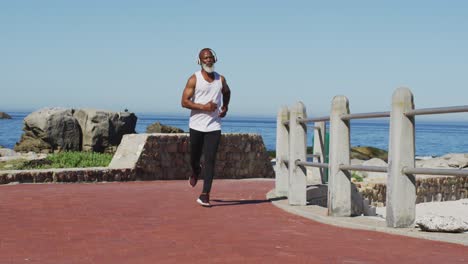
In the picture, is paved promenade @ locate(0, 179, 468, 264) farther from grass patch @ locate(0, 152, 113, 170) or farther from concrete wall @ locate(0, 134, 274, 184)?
grass patch @ locate(0, 152, 113, 170)

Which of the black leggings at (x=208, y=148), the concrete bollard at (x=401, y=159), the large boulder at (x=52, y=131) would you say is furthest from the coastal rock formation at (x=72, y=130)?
the concrete bollard at (x=401, y=159)

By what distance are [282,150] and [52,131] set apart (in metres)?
16.5

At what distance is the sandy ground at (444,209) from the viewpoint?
18062 millimetres

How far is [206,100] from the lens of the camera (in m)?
9.95

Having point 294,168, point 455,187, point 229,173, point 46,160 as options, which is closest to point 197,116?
point 294,168

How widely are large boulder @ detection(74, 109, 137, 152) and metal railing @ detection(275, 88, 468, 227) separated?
15.9m

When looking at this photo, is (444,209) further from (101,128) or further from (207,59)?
(101,128)

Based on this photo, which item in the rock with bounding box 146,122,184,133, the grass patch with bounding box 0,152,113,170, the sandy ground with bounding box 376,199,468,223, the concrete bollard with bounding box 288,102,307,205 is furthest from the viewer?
the rock with bounding box 146,122,184,133

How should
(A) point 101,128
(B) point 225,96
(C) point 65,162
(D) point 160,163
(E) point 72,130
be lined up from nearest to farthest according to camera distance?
(B) point 225,96 < (D) point 160,163 < (C) point 65,162 < (A) point 101,128 < (E) point 72,130

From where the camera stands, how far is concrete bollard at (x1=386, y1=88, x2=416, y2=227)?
7.71 metres

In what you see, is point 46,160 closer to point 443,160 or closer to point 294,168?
point 294,168

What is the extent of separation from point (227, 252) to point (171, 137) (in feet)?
33.5

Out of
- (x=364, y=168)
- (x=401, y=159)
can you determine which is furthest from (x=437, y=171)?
(x=364, y=168)

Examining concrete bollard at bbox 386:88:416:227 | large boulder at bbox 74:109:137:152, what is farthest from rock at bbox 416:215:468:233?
large boulder at bbox 74:109:137:152
